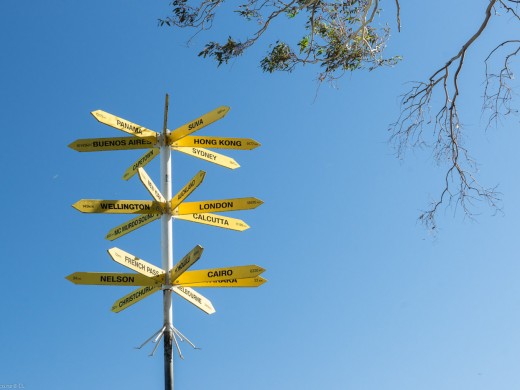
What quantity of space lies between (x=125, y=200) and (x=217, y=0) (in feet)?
15.0

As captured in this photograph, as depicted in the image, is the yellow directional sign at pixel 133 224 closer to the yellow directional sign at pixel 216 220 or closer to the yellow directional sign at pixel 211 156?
the yellow directional sign at pixel 216 220

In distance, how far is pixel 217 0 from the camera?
30.9 feet

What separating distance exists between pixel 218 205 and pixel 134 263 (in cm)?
75

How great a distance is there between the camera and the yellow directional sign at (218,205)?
5566 mm

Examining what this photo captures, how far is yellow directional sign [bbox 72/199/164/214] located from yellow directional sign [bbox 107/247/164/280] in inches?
15.2

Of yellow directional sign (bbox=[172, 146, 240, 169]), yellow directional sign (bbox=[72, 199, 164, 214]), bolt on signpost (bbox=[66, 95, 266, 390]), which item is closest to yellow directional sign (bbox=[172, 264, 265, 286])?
bolt on signpost (bbox=[66, 95, 266, 390])

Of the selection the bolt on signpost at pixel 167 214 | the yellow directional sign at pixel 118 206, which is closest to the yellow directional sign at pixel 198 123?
the bolt on signpost at pixel 167 214

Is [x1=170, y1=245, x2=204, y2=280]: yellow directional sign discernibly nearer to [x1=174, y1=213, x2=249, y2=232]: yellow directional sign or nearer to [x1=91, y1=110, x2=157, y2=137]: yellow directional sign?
[x1=174, y1=213, x2=249, y2=232]: yellow directional sign

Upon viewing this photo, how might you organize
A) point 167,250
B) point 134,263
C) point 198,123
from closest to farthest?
1. point 134,263
2. point 167,250
3. point 198,123

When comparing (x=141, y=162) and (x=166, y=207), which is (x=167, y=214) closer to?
(x=166, y=207)

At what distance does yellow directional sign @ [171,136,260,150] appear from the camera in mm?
5906

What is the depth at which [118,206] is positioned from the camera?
554 cm

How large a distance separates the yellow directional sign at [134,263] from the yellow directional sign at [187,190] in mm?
512

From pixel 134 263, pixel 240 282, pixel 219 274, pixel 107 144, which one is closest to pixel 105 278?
pixel 134 263
